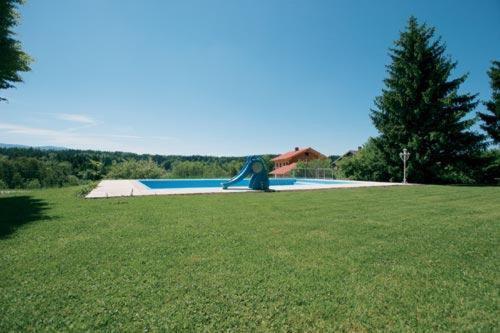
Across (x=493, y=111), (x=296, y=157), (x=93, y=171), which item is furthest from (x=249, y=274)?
(x=296, y=157)

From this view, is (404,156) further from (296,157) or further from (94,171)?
(296,157)

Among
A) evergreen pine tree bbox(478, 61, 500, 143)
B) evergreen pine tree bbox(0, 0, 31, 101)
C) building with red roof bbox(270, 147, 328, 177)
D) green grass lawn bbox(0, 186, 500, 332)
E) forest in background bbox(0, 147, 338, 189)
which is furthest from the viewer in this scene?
building with red roof bbox(270, 147, 328, 177)

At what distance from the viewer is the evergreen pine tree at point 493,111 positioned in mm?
20984

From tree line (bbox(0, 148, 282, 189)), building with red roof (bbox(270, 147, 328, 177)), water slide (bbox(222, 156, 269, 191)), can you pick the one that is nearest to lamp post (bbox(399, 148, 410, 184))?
water slide (bbox(222, 156, 269, 191))

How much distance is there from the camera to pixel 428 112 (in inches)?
762

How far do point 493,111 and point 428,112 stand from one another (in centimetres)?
630

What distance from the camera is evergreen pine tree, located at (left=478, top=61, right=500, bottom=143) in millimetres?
20984

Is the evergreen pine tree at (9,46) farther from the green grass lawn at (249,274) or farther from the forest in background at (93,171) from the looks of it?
the forest in background at (93,171)

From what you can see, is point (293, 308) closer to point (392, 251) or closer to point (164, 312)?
point (164, 312)

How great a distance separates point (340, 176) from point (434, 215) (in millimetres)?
18916

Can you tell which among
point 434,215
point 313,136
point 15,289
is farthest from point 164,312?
point 313,136

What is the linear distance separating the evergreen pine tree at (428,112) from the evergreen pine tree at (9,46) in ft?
68.6

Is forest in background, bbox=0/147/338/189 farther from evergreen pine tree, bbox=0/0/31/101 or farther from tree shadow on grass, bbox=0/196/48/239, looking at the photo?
tree shadow on grass, bbox=0/196/48/239

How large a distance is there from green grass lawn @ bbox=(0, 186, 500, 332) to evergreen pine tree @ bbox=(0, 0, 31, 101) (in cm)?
604
